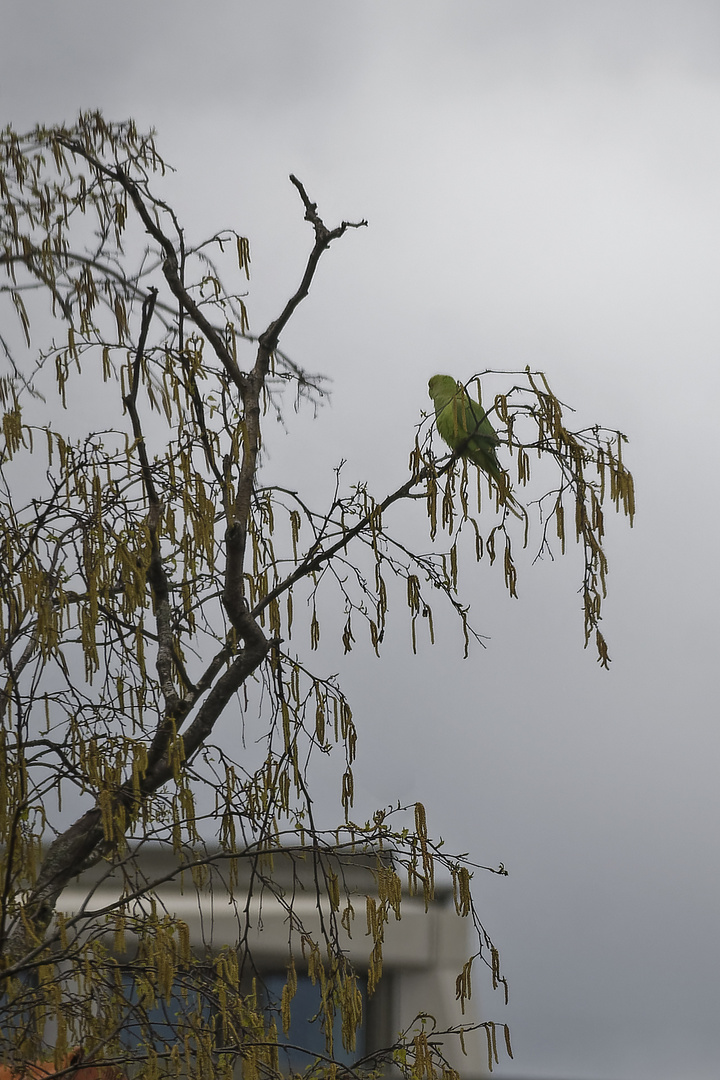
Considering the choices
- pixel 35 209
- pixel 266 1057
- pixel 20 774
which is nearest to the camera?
pixel 20 774

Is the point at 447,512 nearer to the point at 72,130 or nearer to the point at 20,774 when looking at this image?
the point at 20,774

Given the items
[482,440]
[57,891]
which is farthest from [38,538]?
[482,440]

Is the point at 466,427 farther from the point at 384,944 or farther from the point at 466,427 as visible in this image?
the point at 384,944

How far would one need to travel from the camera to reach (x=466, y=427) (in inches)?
66.3

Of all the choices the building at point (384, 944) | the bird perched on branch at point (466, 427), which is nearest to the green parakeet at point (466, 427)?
the bird perched on branch at point (466, 427)

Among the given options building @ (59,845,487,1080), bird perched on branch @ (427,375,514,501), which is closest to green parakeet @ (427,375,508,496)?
bird perched on branch @ (427,375,514,501)

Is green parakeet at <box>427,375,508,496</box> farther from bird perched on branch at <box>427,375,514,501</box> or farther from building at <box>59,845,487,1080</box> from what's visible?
building at <box>59,845,487,1080</box>

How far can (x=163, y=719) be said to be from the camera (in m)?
1.64

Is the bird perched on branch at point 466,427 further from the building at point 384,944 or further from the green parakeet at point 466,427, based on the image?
Result: the building at point 384,944

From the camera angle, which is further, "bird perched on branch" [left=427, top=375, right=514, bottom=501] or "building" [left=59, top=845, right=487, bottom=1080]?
"building" [left=59, top=845, right=487, bottom=1080]

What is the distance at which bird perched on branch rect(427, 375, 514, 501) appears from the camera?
1521mm

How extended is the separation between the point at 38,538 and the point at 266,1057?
765 millimetres

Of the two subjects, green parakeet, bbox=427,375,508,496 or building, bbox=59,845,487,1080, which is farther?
building, bbox=59,845,487,1080

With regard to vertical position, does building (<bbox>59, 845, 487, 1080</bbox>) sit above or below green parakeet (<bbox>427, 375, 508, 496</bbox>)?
below
